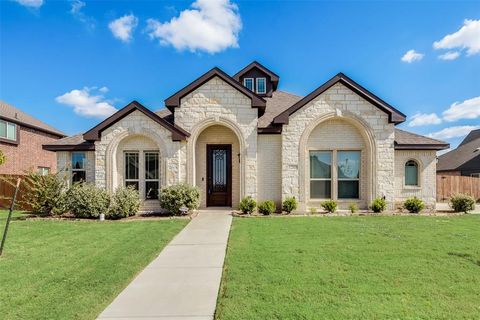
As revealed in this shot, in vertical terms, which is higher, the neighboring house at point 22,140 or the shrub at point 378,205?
the neighboring house at point 22,140

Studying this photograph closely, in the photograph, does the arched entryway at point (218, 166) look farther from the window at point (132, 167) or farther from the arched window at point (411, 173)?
the arched window at point (411, 173)

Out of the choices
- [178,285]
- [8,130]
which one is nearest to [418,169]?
[178,285]

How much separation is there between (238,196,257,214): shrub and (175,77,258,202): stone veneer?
684 mm

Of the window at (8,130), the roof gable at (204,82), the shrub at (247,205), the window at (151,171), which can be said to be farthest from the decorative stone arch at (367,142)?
the window at (8,130)

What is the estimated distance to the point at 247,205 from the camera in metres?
12.1

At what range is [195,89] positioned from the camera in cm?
1309

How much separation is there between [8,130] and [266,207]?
63.9 feet

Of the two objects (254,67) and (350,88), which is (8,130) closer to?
(254,67)

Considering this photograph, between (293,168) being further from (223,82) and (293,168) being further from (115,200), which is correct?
(115,200)

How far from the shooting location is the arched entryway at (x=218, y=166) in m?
13.9

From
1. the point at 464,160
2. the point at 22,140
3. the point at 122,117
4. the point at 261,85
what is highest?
the point at 261,85

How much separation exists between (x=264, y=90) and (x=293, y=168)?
262 inches

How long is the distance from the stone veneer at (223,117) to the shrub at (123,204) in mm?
2409

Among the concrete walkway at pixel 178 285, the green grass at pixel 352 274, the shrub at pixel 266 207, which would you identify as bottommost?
the concrete walkway at pixel 178 285
